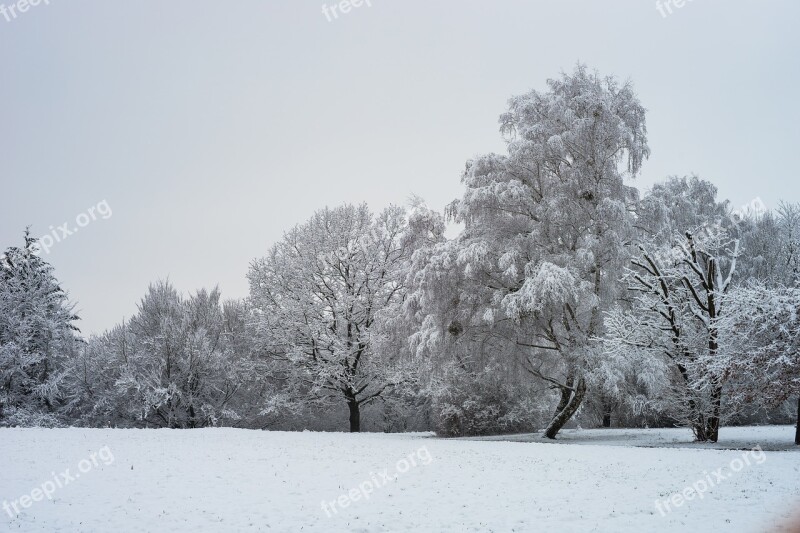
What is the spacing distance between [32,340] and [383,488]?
26545 millimetres

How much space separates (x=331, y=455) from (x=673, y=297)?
1309 cm

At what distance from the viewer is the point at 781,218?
35375 millimetres

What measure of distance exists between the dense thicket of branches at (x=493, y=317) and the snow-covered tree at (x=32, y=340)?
133 millimetres

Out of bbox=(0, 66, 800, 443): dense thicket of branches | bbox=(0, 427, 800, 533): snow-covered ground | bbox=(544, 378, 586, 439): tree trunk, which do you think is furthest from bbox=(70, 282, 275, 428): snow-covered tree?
bbox=(544, 378, 586, 439): tree trunk

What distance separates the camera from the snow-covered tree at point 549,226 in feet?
68.8

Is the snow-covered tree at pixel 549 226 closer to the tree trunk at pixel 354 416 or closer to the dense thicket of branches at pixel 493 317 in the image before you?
the dense thicket of branches at pixel 493 317

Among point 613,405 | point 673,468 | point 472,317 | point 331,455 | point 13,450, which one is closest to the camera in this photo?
point 673,468

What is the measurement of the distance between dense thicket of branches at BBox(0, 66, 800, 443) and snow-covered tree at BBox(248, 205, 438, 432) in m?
0.11

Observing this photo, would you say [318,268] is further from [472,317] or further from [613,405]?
[613,405]

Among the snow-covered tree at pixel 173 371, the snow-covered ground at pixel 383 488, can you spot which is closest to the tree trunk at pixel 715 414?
the snow-covered ground at pixel 383 488

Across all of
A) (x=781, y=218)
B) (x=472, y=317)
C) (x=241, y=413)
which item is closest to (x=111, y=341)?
(x=241, y=413)

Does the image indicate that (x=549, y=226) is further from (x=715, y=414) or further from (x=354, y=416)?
(x=354, y=416)

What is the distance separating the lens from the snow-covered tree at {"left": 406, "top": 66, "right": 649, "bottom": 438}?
68.8 feet

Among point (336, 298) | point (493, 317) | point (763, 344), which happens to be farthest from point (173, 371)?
point (763, 344)
